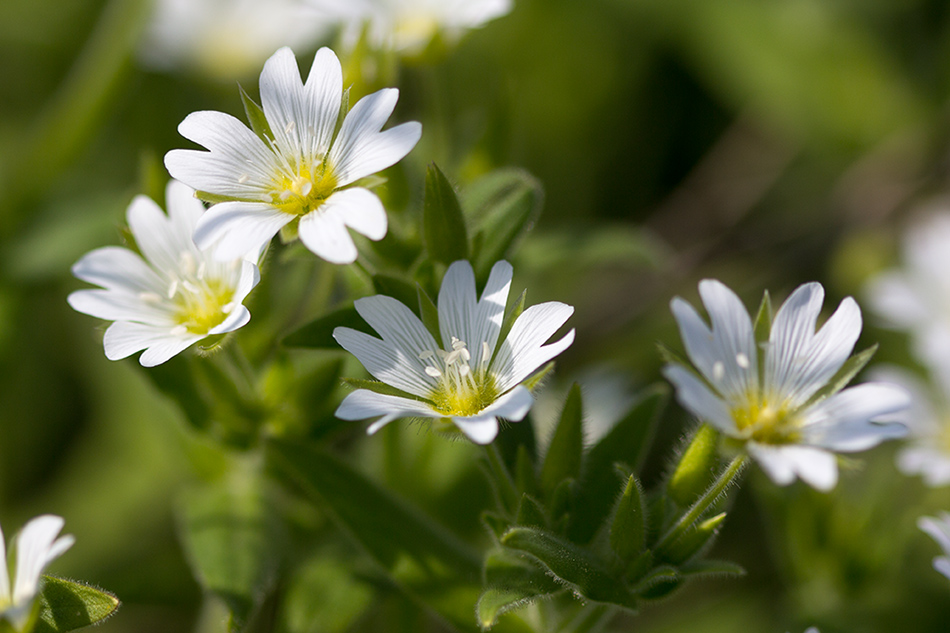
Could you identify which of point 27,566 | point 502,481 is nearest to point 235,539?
point 27,566

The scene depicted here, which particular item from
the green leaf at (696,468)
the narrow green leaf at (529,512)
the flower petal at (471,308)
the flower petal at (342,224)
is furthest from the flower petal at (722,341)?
the flower petal at (342,224)

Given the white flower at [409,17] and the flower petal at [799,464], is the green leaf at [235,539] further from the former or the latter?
the white flower at [409,17]

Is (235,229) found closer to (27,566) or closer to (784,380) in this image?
(27,566)

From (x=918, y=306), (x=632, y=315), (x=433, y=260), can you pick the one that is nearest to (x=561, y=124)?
(x=632, y=315)

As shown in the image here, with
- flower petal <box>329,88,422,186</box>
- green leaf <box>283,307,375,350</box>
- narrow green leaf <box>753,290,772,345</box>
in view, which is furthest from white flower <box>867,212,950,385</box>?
flower petal <box>329,88,422,186</box>

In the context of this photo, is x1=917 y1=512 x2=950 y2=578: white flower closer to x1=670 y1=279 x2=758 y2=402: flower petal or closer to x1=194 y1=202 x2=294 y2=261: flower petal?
x1=670 y1=279 x2=758 y2=402: flower petal

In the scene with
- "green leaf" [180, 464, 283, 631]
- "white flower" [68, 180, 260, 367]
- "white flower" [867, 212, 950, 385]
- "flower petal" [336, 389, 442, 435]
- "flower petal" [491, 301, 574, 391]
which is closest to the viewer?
"flower petal" [336, 389, 442, 435]
